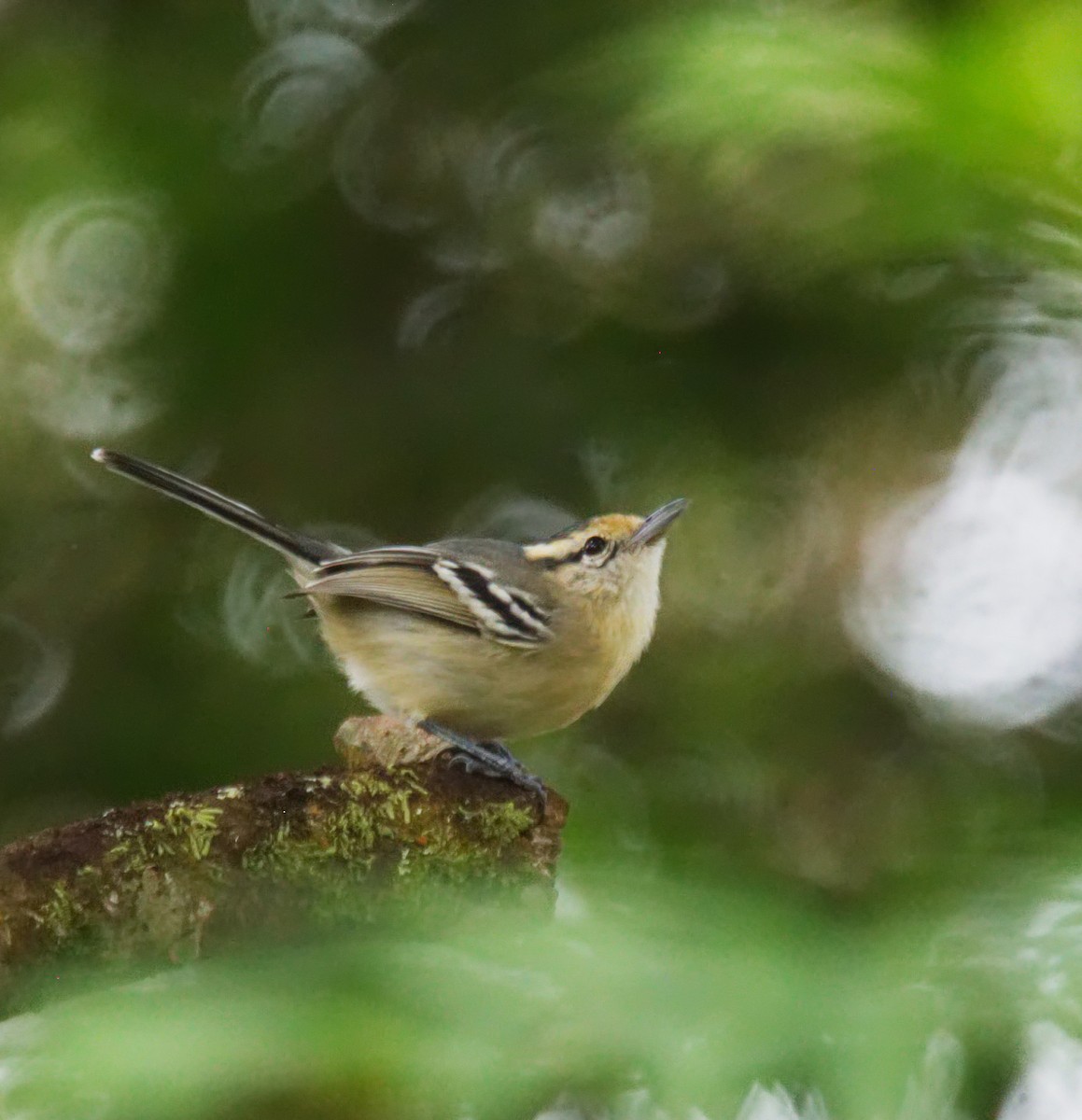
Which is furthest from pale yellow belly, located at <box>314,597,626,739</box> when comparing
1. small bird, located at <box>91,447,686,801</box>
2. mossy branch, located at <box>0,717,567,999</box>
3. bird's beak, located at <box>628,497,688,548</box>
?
mossy branch, located at <box>0,717,567,999</box>

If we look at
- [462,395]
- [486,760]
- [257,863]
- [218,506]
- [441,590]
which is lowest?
[257,863]

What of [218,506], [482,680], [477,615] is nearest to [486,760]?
[482,680]

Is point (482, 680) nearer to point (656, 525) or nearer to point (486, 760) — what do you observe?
point (486, 760)

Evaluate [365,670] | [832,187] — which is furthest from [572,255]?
[832,187]

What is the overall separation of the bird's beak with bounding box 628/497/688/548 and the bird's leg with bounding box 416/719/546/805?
90cm

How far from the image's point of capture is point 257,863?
102 inches

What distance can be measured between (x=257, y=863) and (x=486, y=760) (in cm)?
132

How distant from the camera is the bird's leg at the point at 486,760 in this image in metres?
3.31

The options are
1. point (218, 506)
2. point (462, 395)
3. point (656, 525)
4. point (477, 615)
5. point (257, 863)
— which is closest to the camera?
point (257, 863)

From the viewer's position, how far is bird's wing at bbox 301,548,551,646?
4.64 meters

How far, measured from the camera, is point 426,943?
153 centimetres

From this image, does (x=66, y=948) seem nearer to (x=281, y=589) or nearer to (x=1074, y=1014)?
(x=1074, y=1014)

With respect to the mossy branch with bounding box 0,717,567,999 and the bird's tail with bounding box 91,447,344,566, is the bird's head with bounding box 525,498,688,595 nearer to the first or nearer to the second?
the bird's tail with bounding box 91,447,344,566

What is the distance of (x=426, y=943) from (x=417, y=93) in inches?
204
